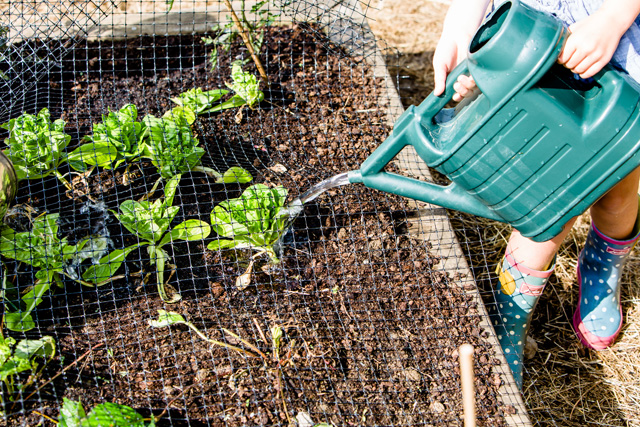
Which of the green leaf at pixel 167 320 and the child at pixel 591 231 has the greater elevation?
the child at pixel 591 231

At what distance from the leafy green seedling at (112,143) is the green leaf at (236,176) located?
27cm

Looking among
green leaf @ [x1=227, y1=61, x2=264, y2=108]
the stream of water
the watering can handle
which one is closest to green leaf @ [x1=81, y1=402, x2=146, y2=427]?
the stream of water

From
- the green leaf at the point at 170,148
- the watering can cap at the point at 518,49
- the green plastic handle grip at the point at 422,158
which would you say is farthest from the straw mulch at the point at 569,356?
the green leaf at the point at 170,148

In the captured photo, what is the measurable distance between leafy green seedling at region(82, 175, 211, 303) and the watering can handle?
2.25 ft

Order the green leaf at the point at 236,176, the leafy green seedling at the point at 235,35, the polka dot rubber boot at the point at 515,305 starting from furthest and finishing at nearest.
Result: the leafy green seedling at the point at 235,35
the green leaf at the point at 236,176
the polka dot rubber boot at the point at 515,305

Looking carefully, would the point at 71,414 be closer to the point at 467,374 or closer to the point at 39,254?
the point at 39,254

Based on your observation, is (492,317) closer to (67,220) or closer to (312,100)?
(312,100)

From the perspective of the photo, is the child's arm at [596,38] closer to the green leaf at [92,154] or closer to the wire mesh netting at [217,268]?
the wire mesh netting at [217,268]

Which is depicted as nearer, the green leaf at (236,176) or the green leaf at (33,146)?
the green leaf at (33,146)

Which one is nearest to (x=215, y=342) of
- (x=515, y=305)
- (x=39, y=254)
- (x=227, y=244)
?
(x=227, y=244)

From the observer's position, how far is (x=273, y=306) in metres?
1.49

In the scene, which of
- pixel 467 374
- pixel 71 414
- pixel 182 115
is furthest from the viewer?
pixel 182 115

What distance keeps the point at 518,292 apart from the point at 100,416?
1.14 m

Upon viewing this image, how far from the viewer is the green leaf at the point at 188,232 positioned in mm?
1531
